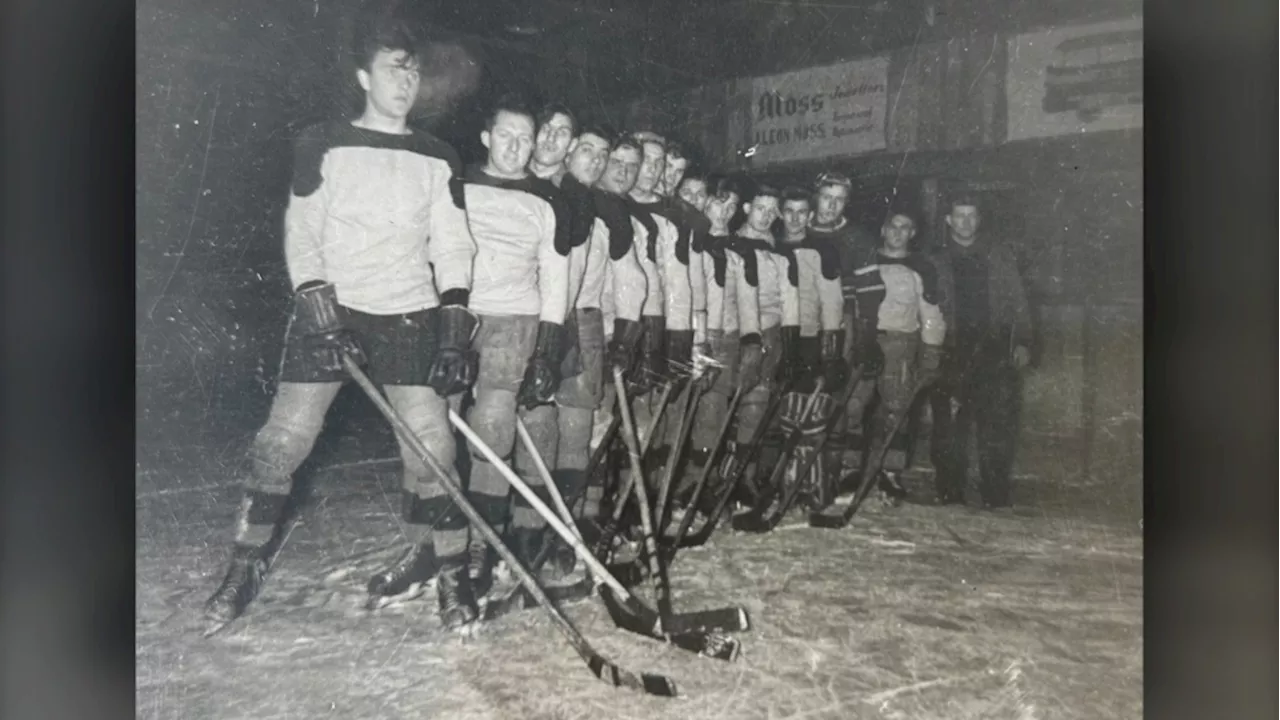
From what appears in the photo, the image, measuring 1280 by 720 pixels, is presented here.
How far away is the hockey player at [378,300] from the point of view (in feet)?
3.89

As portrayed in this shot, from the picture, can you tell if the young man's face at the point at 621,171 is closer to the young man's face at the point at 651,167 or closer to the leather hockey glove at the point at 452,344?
the young man's face at the point at 651,167

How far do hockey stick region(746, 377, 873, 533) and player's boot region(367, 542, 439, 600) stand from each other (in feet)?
1.69

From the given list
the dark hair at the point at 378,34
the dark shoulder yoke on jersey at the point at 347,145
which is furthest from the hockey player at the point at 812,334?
the dark hair at the point at 378,34

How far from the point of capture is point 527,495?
4.18ft

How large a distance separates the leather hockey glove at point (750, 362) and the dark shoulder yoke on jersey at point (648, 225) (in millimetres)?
206

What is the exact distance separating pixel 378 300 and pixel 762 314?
2.00 ft

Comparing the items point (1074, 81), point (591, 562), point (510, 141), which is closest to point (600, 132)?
point (510, 141)

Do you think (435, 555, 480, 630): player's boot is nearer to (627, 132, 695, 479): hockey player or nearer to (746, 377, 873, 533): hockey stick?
(627, 132, 695, 479): hockey player

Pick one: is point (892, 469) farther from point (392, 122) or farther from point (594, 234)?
point (392, 122)

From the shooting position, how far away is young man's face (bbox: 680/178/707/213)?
51.9 inches

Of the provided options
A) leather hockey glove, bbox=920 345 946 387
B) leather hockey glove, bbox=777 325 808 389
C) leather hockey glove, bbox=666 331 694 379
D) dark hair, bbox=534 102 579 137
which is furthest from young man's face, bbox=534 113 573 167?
leather hockey glove, bbox=920 345 946 387

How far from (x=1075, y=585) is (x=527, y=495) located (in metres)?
0.94
